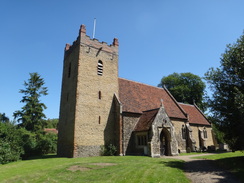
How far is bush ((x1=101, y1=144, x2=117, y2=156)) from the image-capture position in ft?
67.5

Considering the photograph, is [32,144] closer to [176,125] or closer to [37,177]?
[37,177]

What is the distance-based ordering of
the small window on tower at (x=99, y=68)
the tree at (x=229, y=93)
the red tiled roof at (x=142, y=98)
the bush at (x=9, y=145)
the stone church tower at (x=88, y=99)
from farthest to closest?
the red tiled roof at (x=142, y=98) → the small window on tower at (x=99, y=68) → the stone church tower at (x=88, y=99) → the bush at (x=9, y=145) → the tree at (x=229, y=93)

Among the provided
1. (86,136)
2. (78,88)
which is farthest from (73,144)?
(78,88)

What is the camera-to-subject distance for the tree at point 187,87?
47.8m

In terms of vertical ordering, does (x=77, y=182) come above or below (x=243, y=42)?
below

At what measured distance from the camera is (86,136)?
1988cm

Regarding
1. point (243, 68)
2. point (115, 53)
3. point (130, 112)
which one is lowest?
point (130, 112)

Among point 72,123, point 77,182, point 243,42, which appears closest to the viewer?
point 77,182

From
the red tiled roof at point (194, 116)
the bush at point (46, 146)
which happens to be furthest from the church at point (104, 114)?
the bush at point (46, 146)

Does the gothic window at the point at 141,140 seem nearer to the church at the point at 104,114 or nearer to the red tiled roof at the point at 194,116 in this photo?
the church at the point at 104,114

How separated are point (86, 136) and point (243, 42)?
17420 millimetres

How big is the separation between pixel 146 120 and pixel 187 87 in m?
31.1

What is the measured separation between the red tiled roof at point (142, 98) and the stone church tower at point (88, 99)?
5.88 ft

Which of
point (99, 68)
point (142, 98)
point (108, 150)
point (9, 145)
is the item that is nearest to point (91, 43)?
point (99, 68)
